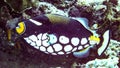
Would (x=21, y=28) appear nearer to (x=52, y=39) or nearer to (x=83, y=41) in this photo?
(x=52, y=39)

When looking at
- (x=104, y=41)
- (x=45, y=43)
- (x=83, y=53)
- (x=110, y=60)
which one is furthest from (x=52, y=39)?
(x=110, y=60)

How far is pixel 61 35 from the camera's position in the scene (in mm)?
3080

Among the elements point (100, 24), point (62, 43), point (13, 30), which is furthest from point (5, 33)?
point (100, 24)

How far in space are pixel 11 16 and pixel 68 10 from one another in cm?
49

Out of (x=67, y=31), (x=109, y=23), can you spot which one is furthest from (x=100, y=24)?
(x=67, y=31)

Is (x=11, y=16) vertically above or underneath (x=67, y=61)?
above

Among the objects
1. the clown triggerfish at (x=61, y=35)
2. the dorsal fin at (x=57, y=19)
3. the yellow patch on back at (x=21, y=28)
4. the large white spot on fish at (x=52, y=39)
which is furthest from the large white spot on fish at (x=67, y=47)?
the yellow patch on back at (x=21, y=28)

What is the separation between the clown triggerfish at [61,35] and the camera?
3043mm

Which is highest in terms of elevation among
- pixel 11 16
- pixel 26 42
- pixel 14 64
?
pixel 11 16

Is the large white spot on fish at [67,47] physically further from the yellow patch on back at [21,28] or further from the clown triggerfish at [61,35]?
the yellow patch on back at [21,28]

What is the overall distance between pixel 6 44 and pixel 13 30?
17 centimetres

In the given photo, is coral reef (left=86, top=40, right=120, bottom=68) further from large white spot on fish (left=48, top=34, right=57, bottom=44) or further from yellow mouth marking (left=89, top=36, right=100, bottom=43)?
large white spot on fish (left=48, top=34, right=57, bottom=44)

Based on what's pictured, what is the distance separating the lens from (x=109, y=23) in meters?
3.14

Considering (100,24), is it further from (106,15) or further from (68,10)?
(68,10)
